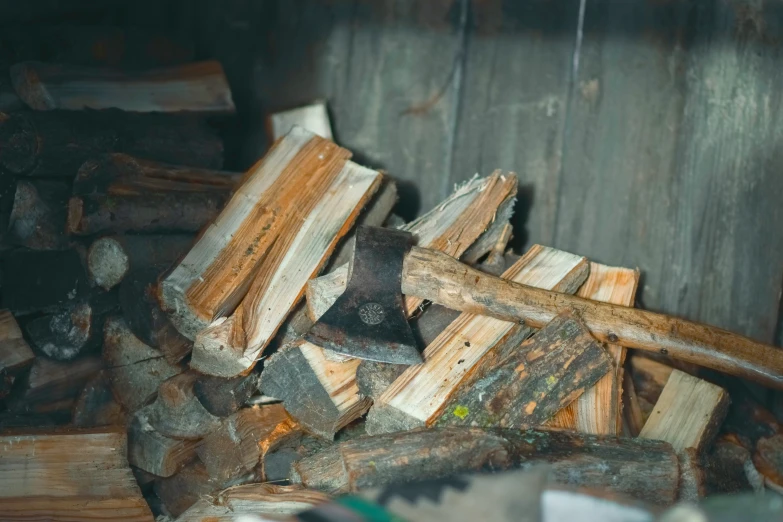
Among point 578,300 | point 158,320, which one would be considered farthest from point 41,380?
point 578,300

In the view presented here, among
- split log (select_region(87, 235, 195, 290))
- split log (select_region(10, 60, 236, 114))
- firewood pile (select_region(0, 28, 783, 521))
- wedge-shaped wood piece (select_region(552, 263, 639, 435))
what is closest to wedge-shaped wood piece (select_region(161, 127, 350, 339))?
firewood pile (select_region(0, 28, 783, 521))

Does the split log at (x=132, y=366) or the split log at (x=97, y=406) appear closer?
the split log at (x=132, y=366)

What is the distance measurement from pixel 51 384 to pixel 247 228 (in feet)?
3.02

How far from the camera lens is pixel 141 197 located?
2.87m

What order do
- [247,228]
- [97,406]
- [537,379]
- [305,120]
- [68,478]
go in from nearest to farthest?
[537,379]
[68,478]
[247,228]
[97,406]
[305,120]

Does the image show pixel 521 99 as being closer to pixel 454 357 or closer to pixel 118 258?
pixel 454 357

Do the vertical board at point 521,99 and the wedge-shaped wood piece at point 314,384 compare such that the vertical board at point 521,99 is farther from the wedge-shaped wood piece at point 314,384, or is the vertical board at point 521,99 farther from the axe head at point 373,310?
the wedge-shaped wood piece at point 314,384

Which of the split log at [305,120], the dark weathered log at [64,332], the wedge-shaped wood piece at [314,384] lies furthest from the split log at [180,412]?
the split log at [305,120]

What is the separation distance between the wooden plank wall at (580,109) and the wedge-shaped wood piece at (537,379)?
0.86m

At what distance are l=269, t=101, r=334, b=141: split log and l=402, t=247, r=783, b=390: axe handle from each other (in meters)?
1.12

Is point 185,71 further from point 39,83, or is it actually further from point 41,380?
point 41,380

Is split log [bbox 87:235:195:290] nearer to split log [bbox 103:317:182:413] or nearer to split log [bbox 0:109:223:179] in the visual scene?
split log [bbox 103:317:182:413]

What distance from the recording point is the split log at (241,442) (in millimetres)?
2672

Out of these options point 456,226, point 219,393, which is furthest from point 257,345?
point 456,226
